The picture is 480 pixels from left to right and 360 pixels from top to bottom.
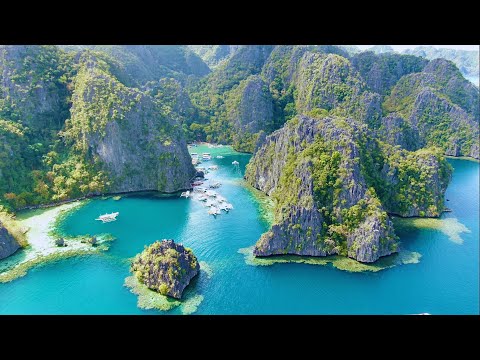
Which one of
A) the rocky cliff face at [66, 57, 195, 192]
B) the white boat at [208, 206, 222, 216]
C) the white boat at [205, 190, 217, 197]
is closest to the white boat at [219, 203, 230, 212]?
the white boat at [208, 206, 222, 216]

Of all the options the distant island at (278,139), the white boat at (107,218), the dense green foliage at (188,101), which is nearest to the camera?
the distant island at (278,139)

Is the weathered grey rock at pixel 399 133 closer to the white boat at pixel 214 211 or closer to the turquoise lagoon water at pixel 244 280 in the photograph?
the turquoise lagoon water at pixel 244 280

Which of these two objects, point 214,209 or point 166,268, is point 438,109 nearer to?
point 214,209

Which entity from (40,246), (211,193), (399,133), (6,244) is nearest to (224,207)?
(211,193)

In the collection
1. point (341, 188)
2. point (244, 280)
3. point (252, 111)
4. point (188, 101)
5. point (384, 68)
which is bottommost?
point (244, 280)

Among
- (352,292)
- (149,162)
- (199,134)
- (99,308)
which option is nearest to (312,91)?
(199,134)

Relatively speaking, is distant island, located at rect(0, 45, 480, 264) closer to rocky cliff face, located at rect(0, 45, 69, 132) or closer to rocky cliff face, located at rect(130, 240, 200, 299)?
rocky cliff face, located at rect(0, 45, 69, 132)

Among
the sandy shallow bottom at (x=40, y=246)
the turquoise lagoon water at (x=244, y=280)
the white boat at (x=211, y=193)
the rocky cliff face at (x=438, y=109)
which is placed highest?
the rocky cliff face at (x=438, y=109)

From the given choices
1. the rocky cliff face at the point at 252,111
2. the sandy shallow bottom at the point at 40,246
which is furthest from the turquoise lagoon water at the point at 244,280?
the rocky cliff face at the point at 252,111
